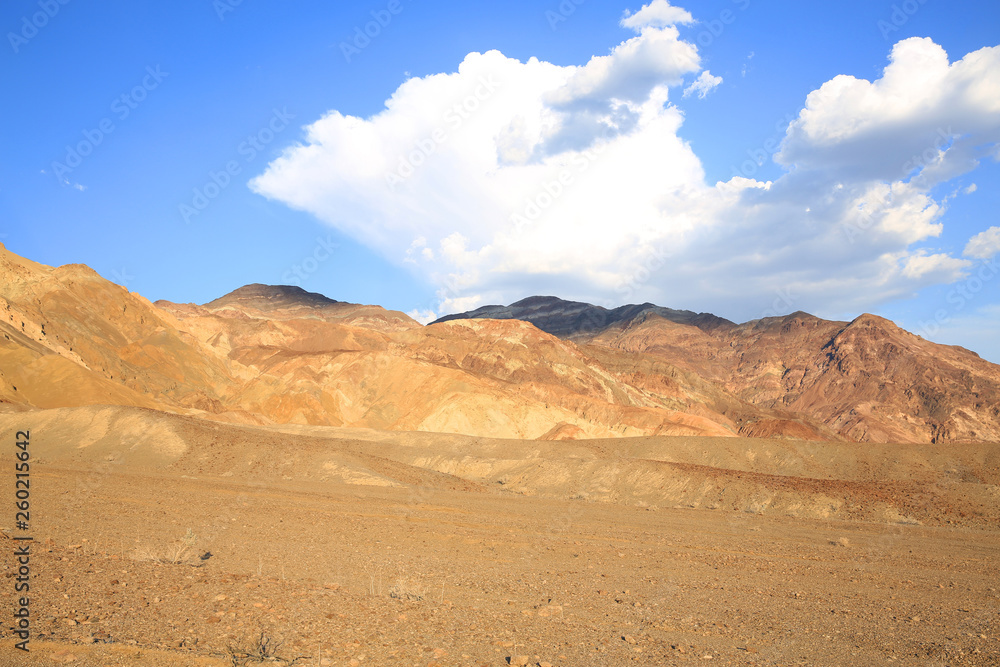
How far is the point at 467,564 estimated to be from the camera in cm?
1358

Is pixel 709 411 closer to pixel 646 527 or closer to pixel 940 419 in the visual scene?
pixel 940 419

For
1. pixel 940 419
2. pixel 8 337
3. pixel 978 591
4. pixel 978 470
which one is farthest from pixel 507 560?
pixel 940 419

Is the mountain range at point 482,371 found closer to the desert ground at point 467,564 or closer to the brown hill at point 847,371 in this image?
the brown hill at point 847,371

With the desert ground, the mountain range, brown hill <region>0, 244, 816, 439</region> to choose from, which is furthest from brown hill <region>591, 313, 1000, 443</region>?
the desert ground

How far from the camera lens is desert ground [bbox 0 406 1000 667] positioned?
7.95m

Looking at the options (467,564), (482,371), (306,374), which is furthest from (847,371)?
(467,564)


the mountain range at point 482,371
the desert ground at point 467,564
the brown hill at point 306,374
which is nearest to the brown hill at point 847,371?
the mountain range at point 482,371

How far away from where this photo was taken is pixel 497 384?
256ft

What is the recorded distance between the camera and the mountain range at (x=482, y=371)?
192 feet

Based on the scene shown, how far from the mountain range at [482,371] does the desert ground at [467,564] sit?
25.7 meters

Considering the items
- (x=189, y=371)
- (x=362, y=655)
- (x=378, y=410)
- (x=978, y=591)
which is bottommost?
(x=978, y=591)

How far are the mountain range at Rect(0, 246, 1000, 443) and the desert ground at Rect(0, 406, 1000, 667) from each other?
2572 centimetres

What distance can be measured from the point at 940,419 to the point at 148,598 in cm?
13898

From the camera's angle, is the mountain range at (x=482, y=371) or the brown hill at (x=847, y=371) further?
the brown hill at (x=847, y=371)
